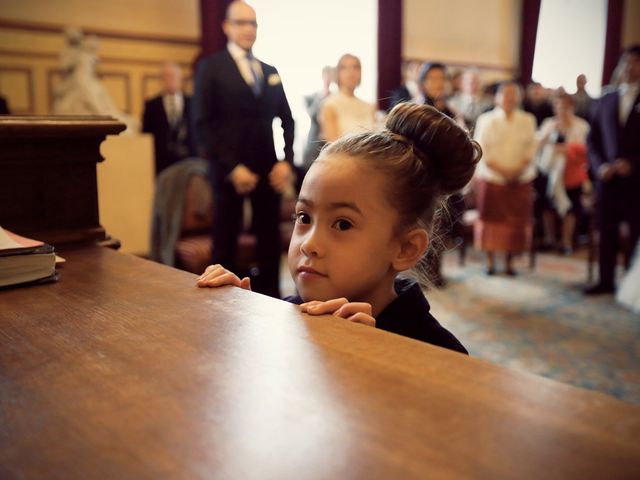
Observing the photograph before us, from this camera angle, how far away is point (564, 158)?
21.2 ft

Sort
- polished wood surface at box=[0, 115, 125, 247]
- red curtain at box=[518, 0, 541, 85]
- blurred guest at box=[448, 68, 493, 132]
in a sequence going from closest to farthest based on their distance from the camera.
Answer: polished wood surface at box=[0, 115, 125, 247], blurred guest at box=[448, 68, 493, 132], red curtain at box=[518, 0, 541, 85]

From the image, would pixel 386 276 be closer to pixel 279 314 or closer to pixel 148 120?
pixel 279 314

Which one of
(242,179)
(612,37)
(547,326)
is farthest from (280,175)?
(612,37)

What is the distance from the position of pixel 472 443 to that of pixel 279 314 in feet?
1.41

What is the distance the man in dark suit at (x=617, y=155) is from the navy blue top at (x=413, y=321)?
3.89 m

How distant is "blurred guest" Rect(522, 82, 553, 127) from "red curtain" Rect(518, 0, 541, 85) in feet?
8.39

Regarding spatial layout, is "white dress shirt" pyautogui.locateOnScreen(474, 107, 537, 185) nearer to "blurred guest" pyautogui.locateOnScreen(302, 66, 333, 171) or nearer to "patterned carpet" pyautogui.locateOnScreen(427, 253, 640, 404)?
"patterned carpet" pyautogui.locateOnScreen(427, 253, 640, 404)

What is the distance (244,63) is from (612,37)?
34.0ft

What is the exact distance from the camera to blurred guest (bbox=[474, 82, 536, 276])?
530cm

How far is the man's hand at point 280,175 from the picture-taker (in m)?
3.68

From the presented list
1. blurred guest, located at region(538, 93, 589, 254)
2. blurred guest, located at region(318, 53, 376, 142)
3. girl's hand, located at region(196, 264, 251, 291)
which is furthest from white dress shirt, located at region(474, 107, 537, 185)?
girl's hand, located at region(196, 264, 251, 291)

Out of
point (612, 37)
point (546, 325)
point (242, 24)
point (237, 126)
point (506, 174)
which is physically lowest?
point (546, 325)

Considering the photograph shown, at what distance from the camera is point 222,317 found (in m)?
0.88

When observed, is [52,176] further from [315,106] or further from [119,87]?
[119,87]
